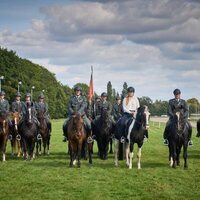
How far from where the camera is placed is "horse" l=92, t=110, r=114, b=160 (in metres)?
21.2

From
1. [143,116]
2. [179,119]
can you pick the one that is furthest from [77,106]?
[179,119]

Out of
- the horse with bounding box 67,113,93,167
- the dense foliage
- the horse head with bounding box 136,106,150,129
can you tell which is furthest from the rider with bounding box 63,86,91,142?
the dense foliage

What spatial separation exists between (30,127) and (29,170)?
387 cm

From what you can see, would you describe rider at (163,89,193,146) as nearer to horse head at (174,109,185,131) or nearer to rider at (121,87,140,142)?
horse head at (174,109,185,131)

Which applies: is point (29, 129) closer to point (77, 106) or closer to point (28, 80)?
point (77, 106)

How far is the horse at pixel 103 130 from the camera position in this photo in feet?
69.5

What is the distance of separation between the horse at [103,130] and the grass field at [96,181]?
153 centimetres

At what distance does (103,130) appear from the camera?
21.4 metres

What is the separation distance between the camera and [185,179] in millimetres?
15469

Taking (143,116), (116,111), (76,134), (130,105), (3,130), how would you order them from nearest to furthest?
(143,116) < (76,134) < (130,105) < (3,130) < (116,111)

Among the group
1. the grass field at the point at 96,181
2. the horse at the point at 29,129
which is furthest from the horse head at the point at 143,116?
the horse at the point at 29,129

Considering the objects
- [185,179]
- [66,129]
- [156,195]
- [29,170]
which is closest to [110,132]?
[66,129]

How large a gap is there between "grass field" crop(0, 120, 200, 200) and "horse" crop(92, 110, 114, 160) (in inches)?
60.1

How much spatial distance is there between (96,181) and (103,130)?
260 inches
